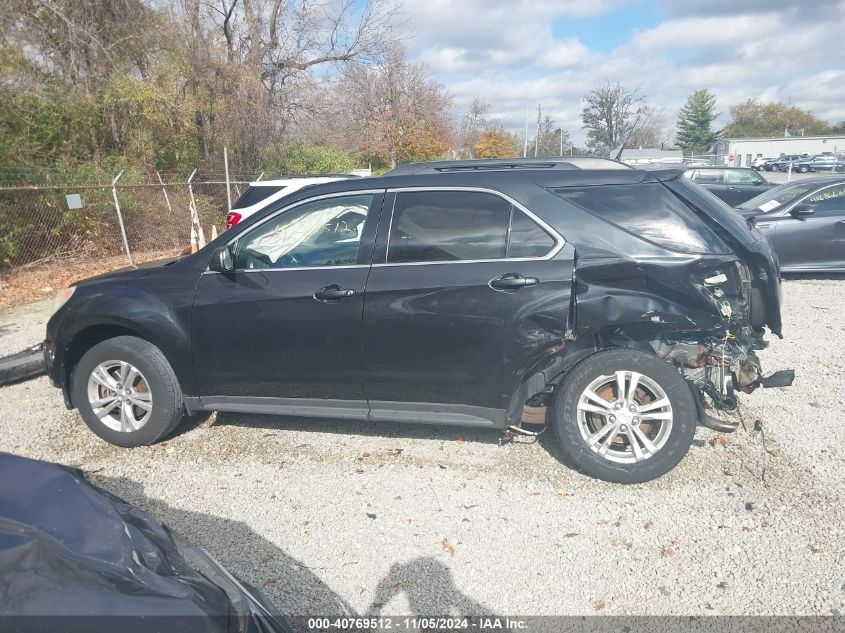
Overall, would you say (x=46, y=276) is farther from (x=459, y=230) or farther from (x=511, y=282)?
(x=511, y=282)

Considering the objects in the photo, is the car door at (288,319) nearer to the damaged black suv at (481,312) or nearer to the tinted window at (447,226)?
the damaged black suv at (481,312)

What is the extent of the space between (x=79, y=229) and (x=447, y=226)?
10910mm

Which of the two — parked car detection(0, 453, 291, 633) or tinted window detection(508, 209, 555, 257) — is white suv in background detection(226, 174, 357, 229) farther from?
parked car detection(0, 453, 291, 633)

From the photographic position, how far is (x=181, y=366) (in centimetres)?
427

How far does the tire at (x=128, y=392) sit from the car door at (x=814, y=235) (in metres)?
8.56

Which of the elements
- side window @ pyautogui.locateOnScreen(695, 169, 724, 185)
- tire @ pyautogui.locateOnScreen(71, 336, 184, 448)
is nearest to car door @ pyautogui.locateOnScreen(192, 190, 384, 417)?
tire @ pyautogui.locateOnScreen(71, 336, 184, 448)

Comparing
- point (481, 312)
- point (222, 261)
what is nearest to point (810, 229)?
point (481, 312)

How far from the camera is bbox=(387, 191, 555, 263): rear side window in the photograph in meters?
3.81

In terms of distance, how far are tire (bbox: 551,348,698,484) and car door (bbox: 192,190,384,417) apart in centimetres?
131

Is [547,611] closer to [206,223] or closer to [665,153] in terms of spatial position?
[206,223]

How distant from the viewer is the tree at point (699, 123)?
85.2 m

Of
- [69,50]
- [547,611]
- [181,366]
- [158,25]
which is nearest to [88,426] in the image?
[181,366]

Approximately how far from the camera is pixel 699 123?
282 feet

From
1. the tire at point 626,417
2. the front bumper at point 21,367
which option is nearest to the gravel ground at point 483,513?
the tire at point 626,417
